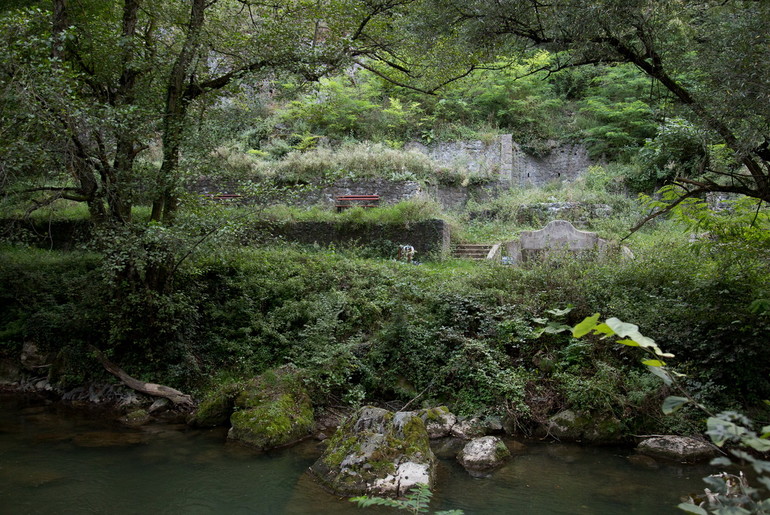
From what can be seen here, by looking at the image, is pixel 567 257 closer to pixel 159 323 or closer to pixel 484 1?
pixel 484 1

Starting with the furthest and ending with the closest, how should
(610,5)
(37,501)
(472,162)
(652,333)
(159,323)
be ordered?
(472,162)
(159,323)
(652,333)
(610,5)
(37,501)

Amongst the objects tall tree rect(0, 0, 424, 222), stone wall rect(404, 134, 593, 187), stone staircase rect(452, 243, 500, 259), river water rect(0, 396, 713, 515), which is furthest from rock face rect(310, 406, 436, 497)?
stone wall rect(404, 134, 593, 187)

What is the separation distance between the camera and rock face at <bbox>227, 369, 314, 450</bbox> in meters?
7.56

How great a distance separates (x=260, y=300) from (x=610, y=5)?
794 centimetres

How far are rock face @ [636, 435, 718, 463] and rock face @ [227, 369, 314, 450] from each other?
4.78m

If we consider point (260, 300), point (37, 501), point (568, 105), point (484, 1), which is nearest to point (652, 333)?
point (484, 1)

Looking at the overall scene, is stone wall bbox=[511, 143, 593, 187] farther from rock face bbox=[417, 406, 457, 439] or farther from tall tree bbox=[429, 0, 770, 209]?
rock face bbox=[417, 406, 457, 439]

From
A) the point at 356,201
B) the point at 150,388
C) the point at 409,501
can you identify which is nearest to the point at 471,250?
the point at 356,201

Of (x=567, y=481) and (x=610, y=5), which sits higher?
(x=610, y=5)

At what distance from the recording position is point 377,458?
20.5 ft

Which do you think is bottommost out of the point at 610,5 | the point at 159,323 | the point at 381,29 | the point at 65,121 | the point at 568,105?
the point at 159,323

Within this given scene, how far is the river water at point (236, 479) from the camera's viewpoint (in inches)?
220

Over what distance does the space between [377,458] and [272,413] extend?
7.32 ft

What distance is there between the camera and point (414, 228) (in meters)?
16.0
